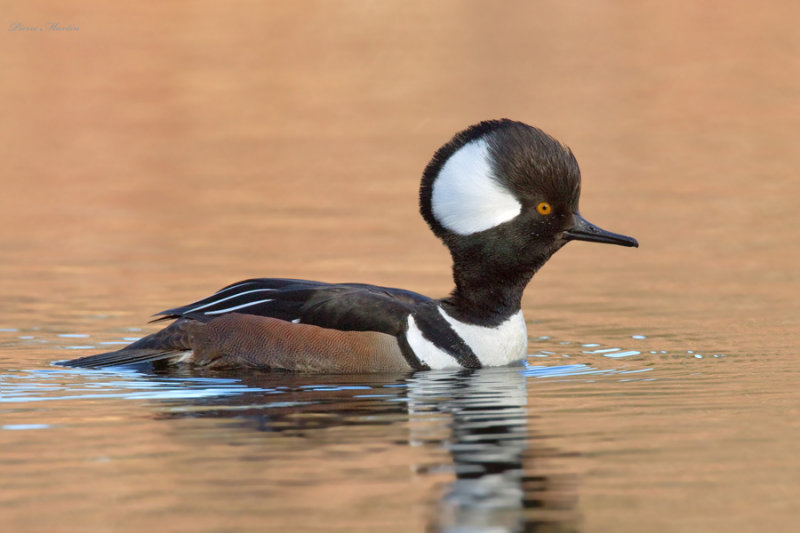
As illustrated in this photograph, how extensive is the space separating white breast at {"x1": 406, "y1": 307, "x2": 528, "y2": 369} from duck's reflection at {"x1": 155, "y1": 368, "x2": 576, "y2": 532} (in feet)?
0.43

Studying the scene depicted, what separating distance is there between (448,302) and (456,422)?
215cm

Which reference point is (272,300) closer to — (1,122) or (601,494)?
(601,494)

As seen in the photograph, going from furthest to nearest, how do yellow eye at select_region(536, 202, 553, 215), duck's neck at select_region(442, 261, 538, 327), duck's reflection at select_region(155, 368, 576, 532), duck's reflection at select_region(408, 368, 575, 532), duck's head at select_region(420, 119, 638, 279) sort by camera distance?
duck's neck at select_region(442, 261, 538, 327) → yellow eye at select_region(536, 202, 553, 215) → duck's head at select_region(420, 119, 638, 279) → duck's reflection at select_region(155, 368, 576, 532) → duck's reflection at select_region(408, 368, 575, 532)

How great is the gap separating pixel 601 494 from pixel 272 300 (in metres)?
4.08

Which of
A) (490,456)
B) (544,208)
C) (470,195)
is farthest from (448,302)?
(490,456)

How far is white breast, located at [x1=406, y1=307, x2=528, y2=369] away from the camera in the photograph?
991 centimetres

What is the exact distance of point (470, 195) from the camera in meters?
9.78

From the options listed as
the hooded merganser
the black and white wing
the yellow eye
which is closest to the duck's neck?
the hooded merganser

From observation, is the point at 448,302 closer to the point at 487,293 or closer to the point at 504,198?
the point at 487,293

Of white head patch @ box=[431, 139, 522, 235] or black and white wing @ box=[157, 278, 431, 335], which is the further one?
black and white wing @ box=[157, 278, 431, 335]

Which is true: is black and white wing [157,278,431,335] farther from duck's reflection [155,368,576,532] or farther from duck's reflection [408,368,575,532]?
duck's reflection [408,368,575,532]

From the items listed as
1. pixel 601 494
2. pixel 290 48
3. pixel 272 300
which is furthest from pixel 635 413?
pixel 290 48

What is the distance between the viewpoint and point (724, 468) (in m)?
7.05

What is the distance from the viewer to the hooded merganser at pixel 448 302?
31.9ft
